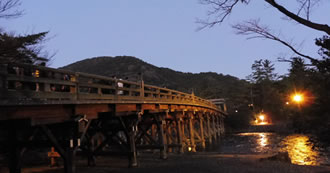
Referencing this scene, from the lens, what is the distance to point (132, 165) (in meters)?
11.1

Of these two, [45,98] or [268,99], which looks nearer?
[45,98]

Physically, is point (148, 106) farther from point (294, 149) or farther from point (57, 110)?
point (294, 149)

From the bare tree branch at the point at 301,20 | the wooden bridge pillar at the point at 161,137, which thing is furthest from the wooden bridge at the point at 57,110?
the bare tree branch at the point at 301,20

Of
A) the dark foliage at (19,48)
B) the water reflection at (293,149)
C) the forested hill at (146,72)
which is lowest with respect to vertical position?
the water reflection at (293,149)

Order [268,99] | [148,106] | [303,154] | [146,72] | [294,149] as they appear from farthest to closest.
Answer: [146,72] < [268,99] < [294,149] < [303,154] < [148,106]

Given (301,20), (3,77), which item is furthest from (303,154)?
(3,77)

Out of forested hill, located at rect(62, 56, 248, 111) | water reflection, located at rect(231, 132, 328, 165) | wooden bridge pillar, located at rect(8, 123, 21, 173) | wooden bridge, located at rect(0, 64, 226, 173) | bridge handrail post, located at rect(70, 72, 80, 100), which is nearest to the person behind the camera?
wooden bridge, located at rect(0, 64, 226, 173)

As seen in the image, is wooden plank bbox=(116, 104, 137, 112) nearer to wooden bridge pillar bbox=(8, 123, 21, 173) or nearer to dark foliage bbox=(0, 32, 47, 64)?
wooden bridge pillar bbox=(8, 123, 21, 173)

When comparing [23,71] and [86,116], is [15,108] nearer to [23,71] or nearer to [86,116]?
[23,71]

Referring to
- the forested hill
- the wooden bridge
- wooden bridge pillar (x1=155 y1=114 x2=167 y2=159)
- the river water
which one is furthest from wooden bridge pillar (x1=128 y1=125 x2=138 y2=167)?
the forested hill

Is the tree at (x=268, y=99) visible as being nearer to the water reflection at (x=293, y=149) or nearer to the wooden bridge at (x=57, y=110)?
the water reflection at (x=293, y=149)

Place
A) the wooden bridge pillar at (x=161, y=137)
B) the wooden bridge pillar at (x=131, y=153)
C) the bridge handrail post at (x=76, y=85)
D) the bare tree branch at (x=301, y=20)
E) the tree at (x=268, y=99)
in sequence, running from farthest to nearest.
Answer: the tree at (x=268, y=99) → the wooden bridge pillar at (x=161, y=137) → the wooden bridge pillar at (x=131, y=153) → the bridge handrail post at (x=76, y=85) → the bare tree branch at (x=301, y=20)

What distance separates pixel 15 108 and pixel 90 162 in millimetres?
7407

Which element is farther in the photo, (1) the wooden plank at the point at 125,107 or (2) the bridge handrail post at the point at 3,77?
(1) the wooden plank at the point at 125,107
